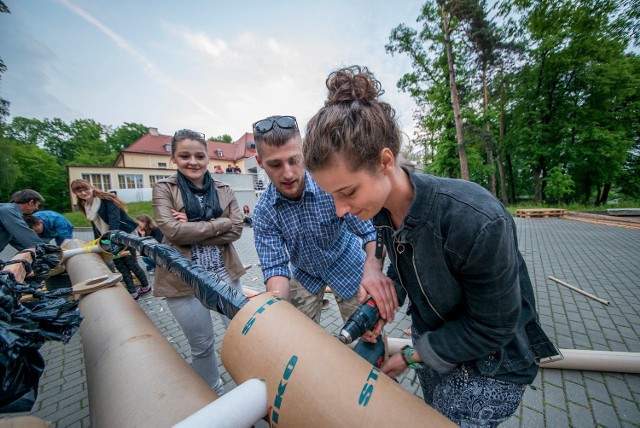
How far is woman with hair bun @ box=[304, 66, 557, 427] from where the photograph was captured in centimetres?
90

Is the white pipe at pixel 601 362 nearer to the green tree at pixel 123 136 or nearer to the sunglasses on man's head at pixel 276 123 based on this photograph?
the sunglasses on man's head at pixel 276 123

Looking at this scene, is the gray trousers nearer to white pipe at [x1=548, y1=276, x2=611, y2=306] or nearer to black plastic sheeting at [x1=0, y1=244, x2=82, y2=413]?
black plastic sheeting at [x1=0, y1=244, x2=82, y2=413]

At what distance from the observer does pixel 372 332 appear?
3.67ft

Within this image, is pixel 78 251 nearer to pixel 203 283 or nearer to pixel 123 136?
pixel 203 283

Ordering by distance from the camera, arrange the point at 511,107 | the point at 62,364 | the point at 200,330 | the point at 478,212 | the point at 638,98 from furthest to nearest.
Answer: the point at 511,107, the point at 638,98, the point at 62,364, the point at 200,330, the point at 478,212

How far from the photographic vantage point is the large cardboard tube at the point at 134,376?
79cm

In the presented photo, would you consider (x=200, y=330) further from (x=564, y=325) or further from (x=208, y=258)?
(x=564, y=325)

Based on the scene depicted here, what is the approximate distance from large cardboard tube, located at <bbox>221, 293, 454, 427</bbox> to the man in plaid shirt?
620mm

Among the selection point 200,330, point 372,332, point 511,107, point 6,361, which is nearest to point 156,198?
point 200,330

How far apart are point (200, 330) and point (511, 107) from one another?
81.5ft

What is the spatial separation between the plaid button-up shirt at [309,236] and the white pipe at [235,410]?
1.02 metres

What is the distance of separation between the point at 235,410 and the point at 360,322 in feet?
1.88

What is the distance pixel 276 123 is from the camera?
165cm

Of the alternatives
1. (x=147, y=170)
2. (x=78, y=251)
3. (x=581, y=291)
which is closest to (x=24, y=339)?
(x=78, y=251)
